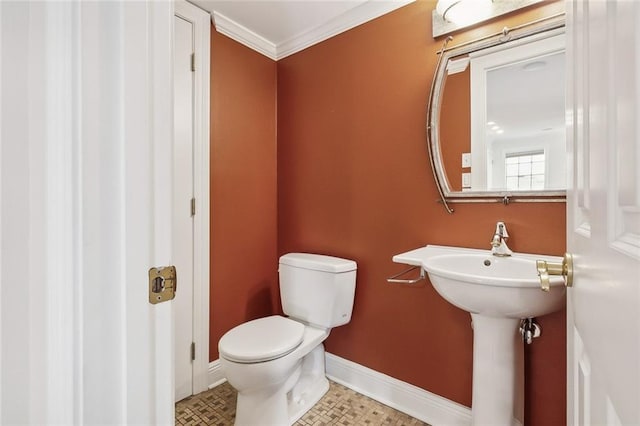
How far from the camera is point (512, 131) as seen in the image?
4.38 ft

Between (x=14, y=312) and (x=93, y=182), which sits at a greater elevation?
(x=93, y=182)

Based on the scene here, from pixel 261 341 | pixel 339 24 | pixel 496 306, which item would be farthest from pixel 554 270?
pixel 339 24

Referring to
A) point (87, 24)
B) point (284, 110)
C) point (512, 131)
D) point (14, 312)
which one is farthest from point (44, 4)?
point (284, 110)

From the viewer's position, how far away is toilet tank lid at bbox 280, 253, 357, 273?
1.69 metres

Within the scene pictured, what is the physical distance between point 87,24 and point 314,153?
1602 mm

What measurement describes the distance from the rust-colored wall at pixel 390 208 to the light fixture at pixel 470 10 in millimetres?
48

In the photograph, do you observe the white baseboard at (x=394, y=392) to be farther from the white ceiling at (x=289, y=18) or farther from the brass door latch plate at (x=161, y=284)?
the white ceiling at (x=289, y=18)

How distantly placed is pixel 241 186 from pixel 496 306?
5.17 feet

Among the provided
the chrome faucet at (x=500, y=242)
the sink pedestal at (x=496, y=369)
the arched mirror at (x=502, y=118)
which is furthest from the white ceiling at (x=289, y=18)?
the sink pedestal at (x=496, y=369)

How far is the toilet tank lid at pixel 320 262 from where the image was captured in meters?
1.69

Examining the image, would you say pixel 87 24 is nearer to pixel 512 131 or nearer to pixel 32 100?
pixel 32 100

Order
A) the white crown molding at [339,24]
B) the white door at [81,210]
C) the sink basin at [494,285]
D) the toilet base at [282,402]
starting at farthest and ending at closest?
the white crown molding at [339,24], the toilet base at [282,402], the sink basin at [494,285], the white door at [81,210]

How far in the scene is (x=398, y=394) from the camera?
163 cm

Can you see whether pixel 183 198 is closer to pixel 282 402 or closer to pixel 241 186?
pixel 241 186
